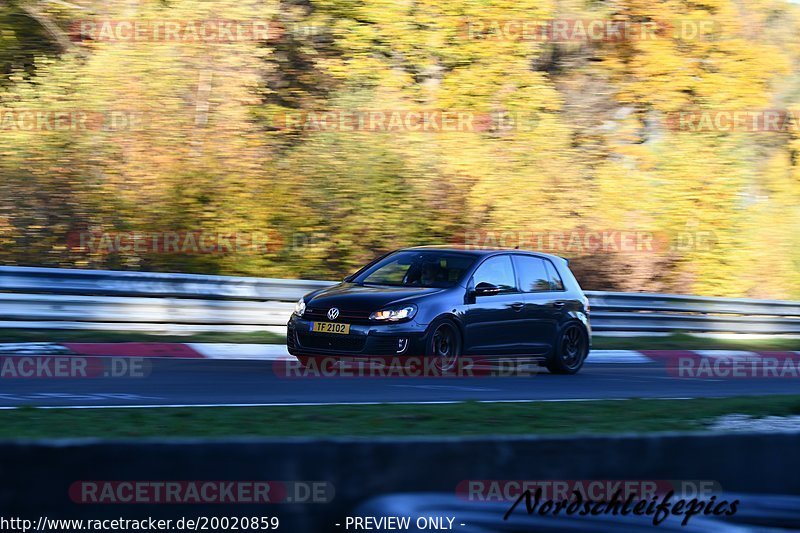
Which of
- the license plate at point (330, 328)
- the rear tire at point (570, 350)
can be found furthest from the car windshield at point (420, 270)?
the rear tire at point (570, 350)

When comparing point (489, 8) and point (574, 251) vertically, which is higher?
point (489, 8)

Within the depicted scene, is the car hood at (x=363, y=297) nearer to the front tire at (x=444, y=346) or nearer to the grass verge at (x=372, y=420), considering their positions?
the front tire at (x=444, y=346)

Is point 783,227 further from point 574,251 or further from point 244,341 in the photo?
point 244,341

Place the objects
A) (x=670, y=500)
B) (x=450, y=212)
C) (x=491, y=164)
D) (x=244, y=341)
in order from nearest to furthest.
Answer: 1. (x=670, y=500)
2. (x=244, y=341)
3. (x=450, y=212)
4. (x=491, y=164)

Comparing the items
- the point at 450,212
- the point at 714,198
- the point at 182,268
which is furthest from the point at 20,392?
the point at 714,198

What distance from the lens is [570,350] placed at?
14.7 metres

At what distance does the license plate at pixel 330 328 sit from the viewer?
12242 mm

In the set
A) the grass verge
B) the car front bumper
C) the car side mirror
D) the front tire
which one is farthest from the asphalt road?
the car side mirror

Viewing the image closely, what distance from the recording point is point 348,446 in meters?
4.07

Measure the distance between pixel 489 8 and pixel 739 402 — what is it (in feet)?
56.5

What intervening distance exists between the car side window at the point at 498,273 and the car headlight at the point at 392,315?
124cm

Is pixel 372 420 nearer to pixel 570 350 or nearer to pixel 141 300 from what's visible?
pixel 570 350

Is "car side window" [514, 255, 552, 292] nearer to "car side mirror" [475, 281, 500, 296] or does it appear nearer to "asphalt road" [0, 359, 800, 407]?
"car side mirror" [475, 281, 500, 296]

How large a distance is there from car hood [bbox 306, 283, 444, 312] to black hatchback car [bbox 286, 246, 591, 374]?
0.4 inches
